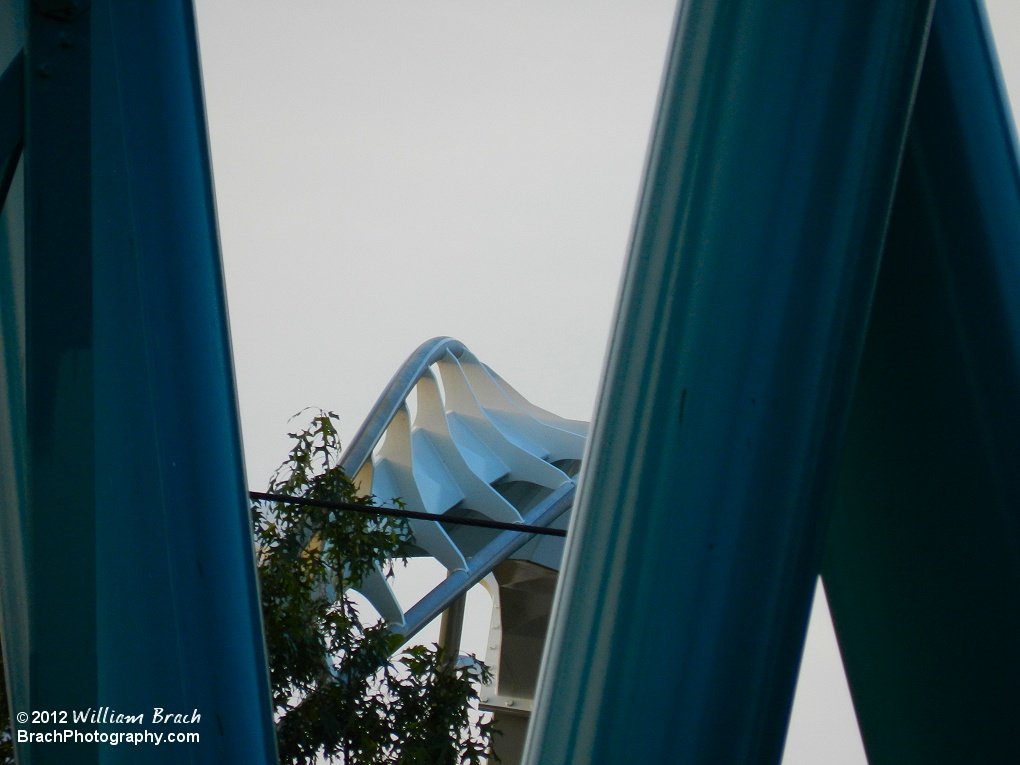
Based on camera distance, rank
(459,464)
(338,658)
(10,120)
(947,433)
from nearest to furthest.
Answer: (947,433) → (10,120) → (338,658) → (459,464)

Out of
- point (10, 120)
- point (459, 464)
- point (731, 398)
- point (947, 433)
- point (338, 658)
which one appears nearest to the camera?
point (731, 398)

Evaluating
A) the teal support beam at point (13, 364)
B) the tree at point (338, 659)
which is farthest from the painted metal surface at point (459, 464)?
the teal support beam at point (13, 364)

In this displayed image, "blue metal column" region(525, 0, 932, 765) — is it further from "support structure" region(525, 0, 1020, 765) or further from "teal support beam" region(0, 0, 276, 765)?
"teal support beam" region(0, 0, 276, 765)

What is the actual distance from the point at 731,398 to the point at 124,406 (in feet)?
1.42

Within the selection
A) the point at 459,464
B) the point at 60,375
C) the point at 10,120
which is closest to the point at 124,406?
the point at 60,375

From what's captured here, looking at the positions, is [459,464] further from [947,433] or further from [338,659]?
[947,433]

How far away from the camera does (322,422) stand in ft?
19.7

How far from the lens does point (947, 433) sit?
2.35 feet

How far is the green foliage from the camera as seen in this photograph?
18.4 feet

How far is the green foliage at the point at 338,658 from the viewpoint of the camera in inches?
221

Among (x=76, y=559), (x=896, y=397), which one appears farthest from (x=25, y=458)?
(x=896, y=397)

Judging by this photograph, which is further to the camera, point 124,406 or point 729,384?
point 124,406

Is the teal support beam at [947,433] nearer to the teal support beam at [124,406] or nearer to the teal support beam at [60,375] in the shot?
the teal support beam at [124,406]

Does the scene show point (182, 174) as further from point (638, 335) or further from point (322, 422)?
point (322, 422)
